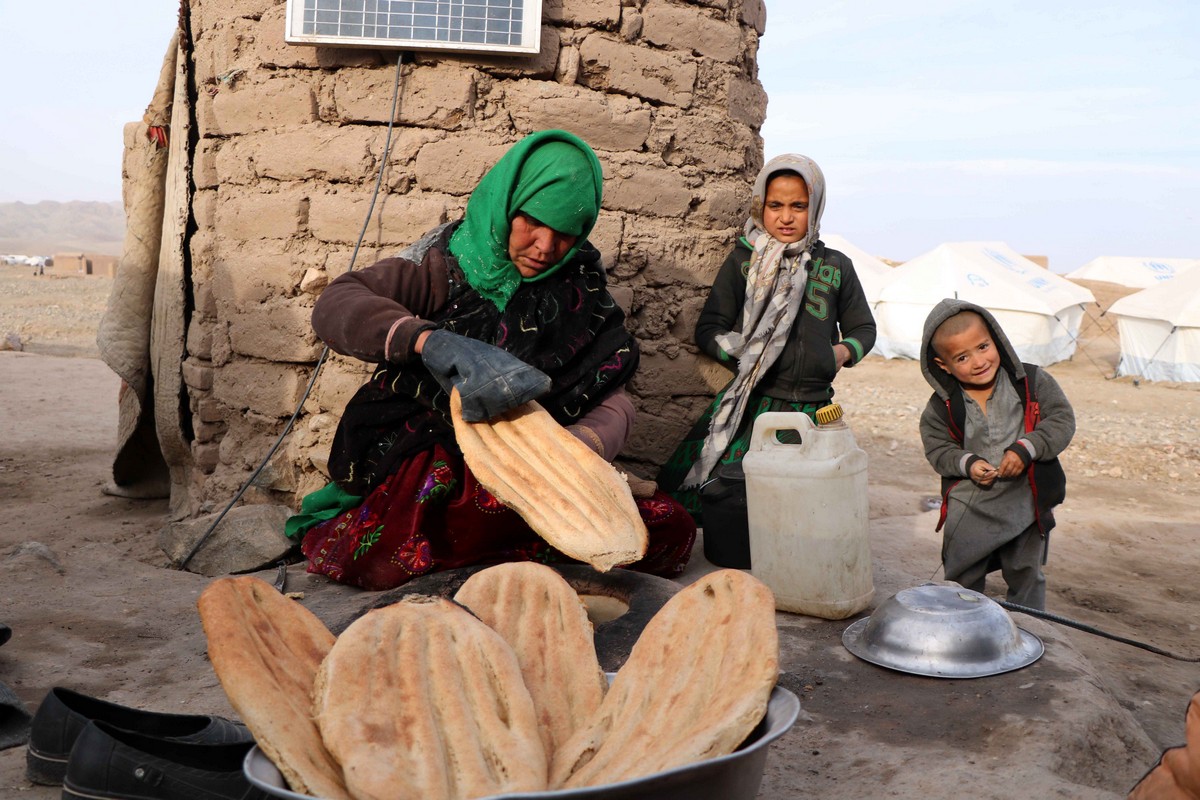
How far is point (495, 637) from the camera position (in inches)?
61.3

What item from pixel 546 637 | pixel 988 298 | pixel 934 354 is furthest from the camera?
pixel 988 298

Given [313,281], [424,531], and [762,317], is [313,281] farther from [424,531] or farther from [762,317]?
[762,317]

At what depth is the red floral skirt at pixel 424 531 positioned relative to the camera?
2.83 metres

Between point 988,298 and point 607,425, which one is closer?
point 607,425

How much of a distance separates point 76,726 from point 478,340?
1.33 metres

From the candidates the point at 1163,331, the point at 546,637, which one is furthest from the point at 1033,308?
the point at 546,637

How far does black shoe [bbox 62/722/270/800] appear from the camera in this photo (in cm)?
159

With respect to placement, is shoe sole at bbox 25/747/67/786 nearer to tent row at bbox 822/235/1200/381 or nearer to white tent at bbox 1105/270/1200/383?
tent row at bbox 822/235/1200/381

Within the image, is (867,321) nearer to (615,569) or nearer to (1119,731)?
(615,569)

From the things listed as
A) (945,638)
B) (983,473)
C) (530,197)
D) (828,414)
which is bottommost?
(945,638)

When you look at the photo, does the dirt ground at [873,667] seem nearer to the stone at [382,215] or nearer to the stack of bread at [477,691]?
the stack of bread at [477,691]

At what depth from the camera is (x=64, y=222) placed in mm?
105750

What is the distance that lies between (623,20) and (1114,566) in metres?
3.59

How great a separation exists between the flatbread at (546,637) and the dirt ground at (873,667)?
46 centimetres
